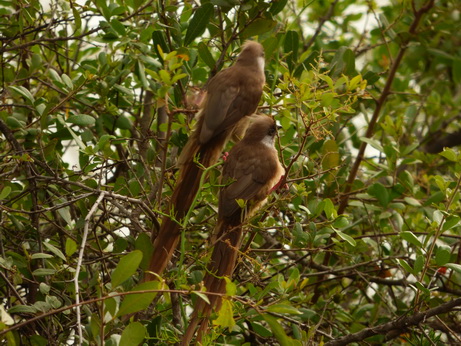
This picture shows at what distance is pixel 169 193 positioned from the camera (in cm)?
Answer: 325

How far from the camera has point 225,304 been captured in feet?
7.20

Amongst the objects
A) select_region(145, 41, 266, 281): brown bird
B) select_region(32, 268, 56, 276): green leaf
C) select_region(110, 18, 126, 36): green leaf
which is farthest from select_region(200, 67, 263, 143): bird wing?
select_region(32, 268, 56, 276): green leaf

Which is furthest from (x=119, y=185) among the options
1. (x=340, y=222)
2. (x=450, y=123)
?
(x=450, y=123)

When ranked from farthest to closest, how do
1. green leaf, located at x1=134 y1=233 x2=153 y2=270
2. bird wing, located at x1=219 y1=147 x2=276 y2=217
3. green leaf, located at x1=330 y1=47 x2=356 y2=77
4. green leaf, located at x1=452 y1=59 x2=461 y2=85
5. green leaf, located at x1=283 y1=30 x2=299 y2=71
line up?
green leaf, located at x1=452 y1=59 x2=461 y2=85, green leaf, located at x1=330 y1=47 x2=356 y2=77, green leaf, located at x1=283 y1=30 x2=299 y2=71, bird wing, located at x1=219 y1=147 x2=276 y2=217, green leaf, located at x1=134 y1=233 x2=153 y2=270

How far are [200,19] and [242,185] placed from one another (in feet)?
2.49

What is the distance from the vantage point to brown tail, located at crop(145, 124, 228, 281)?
2.67m

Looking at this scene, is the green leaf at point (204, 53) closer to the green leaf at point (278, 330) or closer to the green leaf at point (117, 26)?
the green leaf at point (117, 26)

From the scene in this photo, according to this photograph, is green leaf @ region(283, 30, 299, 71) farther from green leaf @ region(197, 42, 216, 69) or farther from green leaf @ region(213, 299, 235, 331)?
green leaf @ region(213, 299, 235, 331)

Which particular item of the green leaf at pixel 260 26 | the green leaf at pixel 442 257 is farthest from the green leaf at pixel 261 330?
the green leaf at pixel 260 26

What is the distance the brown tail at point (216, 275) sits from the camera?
8.09 ft

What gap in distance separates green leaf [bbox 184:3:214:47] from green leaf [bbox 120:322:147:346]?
145 centimetres

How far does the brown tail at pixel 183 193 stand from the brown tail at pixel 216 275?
17 centimetres

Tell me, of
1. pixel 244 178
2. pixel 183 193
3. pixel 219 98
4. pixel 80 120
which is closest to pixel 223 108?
pixel 219 98

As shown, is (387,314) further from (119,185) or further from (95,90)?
(95,90)
